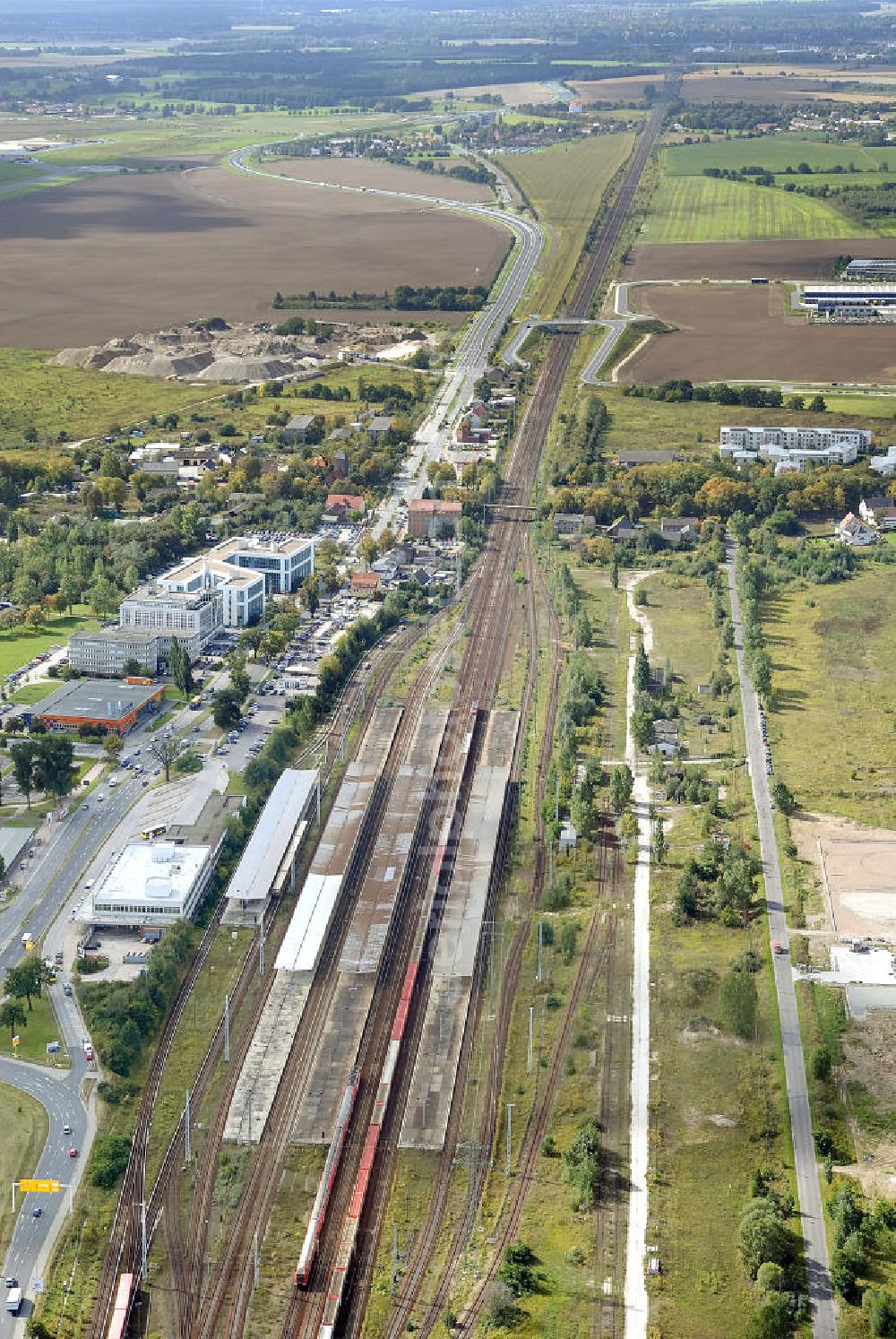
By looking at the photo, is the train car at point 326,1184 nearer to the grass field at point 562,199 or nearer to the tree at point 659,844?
the tree at point 659,844

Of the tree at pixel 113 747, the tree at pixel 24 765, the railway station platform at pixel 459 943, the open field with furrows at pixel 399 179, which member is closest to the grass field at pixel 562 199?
the open field with furrows at pixel 399 179

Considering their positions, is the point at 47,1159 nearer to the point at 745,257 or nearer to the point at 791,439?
the point at 791,439

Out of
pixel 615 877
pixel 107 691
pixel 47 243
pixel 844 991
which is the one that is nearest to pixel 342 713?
pixel 107 691

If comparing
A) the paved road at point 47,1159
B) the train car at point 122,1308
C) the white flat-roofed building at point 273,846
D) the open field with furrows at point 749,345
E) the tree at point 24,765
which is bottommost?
the open field with furrows at point 749,345

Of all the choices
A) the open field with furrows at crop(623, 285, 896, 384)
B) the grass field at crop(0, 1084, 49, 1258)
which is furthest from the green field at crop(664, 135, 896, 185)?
the grass field at crop(0, 1084, 49, 1258)

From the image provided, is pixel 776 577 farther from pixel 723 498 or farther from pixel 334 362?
pixel 334 362

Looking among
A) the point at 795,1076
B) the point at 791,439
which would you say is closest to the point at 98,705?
the point at 795,1076
